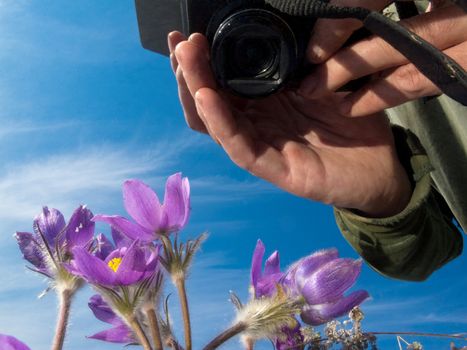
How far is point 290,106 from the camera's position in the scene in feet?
2.38

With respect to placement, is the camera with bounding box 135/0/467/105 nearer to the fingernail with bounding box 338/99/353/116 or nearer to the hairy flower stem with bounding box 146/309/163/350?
the fingernail with bounding box 338/99/353/116

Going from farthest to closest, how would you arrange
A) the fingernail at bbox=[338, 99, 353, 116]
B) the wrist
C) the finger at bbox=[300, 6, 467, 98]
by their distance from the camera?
the wrist < the fingernail at bbox=[338, 99, 353, 116] < the finger at bbox=[300, 6, 467, 98]

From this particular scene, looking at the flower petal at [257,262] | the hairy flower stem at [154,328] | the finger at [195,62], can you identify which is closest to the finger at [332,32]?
the finger at [195,62]

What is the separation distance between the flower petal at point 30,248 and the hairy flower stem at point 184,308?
0.13 m

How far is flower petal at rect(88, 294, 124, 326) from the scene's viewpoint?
0.47 meters

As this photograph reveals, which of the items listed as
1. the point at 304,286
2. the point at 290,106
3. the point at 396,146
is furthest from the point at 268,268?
the point at 396,146

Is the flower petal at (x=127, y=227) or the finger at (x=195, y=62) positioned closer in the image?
the flower petal at (x=127, y=227)

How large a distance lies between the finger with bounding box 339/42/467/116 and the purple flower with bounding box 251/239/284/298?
0.22 metres

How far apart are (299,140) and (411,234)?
0.85 feet

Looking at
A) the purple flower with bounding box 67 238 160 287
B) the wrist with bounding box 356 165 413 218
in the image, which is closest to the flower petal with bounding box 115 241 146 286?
the purple flower with bounding box 67 238 160 287

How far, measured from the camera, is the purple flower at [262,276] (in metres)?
0.47

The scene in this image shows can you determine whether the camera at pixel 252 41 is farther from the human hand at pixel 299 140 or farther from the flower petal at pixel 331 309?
the flower petal at pixel 331 309

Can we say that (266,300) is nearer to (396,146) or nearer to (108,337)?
(108,337)

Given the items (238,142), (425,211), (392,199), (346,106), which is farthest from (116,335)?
(425,211)
